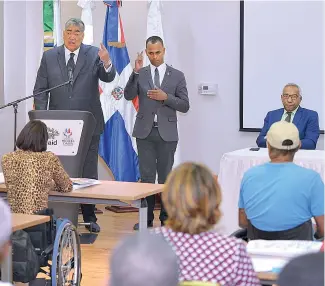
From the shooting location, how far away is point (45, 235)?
145 inches

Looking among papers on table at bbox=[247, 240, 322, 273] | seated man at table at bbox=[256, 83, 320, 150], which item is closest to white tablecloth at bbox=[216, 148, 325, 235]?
seated man at table at bbox=[256, 83, 320, 150]

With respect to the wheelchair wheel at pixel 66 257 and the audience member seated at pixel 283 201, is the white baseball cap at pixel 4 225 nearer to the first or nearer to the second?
the audience member seated at pixel 283 201

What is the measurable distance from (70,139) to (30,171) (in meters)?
0.77

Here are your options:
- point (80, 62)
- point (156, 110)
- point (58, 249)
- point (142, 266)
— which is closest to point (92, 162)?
point (156, 110)

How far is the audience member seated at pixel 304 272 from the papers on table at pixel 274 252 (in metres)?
0.86

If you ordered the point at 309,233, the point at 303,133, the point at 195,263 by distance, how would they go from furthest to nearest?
the point at 303,133, the point at 309,233, the point at 195,263

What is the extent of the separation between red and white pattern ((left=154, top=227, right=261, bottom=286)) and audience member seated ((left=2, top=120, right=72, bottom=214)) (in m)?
1.78

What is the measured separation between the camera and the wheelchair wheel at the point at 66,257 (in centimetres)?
355

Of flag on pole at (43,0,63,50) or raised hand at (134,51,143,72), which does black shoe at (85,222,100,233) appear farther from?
flag on pole at (43,0,63,50)

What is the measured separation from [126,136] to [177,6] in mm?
1459

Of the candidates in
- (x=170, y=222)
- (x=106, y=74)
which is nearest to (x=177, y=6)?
(x=106, y=74)

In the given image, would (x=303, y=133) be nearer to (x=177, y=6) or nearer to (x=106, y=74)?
(x=106, y=74)

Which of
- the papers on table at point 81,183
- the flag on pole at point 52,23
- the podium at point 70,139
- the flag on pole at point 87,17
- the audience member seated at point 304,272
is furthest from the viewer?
the flag on pole at point 52,23

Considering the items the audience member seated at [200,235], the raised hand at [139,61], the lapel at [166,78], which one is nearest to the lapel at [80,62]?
the raised hand at [139,61]
